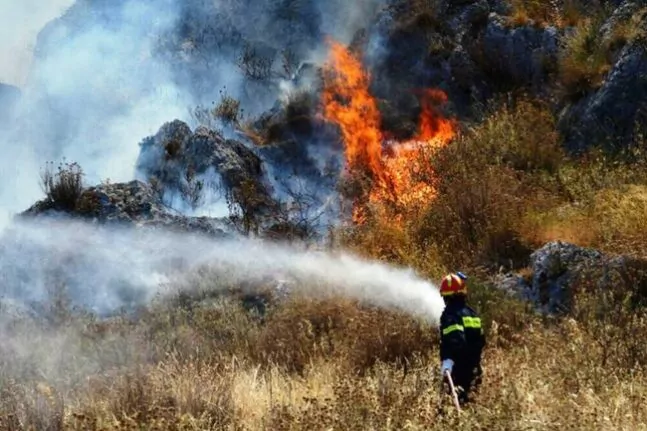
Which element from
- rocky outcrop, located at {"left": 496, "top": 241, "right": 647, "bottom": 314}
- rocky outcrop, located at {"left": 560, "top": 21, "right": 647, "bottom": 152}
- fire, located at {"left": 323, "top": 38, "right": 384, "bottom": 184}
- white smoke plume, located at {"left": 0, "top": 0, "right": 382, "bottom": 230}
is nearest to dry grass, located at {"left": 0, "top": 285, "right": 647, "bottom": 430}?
rocky outcrop, located at {"left": 496, "top": 241, "right": 647, "bottom": 314}

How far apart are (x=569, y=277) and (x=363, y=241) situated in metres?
3.37

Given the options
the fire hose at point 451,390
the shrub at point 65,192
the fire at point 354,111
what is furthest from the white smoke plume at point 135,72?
the fire hose at point 451,390

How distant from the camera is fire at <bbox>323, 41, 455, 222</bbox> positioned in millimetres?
12078

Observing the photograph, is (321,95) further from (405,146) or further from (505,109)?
(505,109)

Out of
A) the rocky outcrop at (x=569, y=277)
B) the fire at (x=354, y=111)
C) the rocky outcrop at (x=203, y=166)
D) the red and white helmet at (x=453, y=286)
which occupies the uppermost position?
the fire at (x=354, y=111)

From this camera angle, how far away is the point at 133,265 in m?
10.7

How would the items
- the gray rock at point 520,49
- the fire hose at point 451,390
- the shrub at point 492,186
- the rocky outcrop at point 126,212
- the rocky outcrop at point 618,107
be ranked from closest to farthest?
the fire hose at point 451,390 → the shrub at point 492,186 → the rocky outcrop at point 618,107 → the rocky outcrop at point 126,212 → the gray rock at point 520,49

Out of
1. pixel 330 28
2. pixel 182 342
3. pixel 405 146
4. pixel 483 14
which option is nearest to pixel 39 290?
pixel 182 342

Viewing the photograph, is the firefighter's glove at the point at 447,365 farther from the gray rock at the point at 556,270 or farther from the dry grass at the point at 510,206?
the dry grass at the point at 510,206

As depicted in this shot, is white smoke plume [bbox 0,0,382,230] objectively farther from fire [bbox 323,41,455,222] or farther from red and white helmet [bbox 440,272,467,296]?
red and white helmet [bbox 440,272,467,296]

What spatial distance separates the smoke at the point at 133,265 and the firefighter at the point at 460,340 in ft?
10.2

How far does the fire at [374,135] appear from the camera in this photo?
12.1m

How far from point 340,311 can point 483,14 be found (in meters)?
9.89

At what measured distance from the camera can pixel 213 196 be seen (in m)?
13.8
